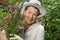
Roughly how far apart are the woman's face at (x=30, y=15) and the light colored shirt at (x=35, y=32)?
0.08 m

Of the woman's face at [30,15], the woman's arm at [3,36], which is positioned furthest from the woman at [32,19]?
the woman's arm at [3,36]

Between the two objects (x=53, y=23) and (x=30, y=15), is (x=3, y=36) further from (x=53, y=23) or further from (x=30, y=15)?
(x=53, y=23)

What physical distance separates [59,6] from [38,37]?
1278 millimetres

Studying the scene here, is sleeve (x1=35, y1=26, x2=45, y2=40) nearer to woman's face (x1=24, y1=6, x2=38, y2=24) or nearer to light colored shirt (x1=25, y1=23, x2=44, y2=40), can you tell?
light colored shirt (x1=25, y1=23, x2=44, y2=40)

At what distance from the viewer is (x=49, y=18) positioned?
12.0ft

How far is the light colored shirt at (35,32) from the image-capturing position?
8.42 ft

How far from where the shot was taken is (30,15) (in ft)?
8.44

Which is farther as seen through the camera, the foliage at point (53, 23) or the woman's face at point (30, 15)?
the foliage at point (53, 23)

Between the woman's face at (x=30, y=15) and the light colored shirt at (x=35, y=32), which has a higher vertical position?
the woman's face at (x=30, y=15)

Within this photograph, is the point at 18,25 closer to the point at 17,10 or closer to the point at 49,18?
the point at 17,10

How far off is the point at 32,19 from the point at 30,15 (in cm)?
5

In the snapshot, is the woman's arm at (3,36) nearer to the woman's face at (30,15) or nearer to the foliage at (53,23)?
the woman's face at (30,15)

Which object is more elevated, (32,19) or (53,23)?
(32,19)

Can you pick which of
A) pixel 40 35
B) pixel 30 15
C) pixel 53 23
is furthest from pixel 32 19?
pixel 53 23
